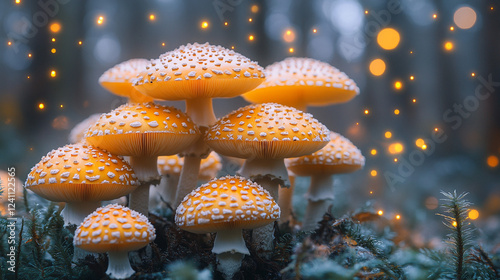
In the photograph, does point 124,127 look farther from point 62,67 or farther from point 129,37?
point 129,37

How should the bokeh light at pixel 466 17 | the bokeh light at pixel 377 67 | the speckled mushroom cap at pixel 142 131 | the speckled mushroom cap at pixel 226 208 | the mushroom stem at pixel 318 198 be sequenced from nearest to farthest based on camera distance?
the speckled mushroom cap at pixel 226 208 → the speckled mushroom cap at pixel 142 131 → the mushroom stem at pixel 318 198 → the bokeh light at pixel 466 17 → the bokeh light at pixel 377 67

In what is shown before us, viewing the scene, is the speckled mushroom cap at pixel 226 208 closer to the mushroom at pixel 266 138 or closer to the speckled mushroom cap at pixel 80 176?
the mushroom at pixel 266 138

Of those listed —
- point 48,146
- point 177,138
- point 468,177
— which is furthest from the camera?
point 468,177

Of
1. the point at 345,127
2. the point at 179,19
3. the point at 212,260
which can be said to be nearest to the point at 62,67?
the point at 179,19

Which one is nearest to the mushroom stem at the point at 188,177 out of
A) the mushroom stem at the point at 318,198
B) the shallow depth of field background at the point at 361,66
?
the mushroom stem at the point at 318,198

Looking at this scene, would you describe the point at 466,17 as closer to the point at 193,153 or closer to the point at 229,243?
the point at 193,153

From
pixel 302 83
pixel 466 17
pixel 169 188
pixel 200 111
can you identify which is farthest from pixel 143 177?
pixel 466 17
